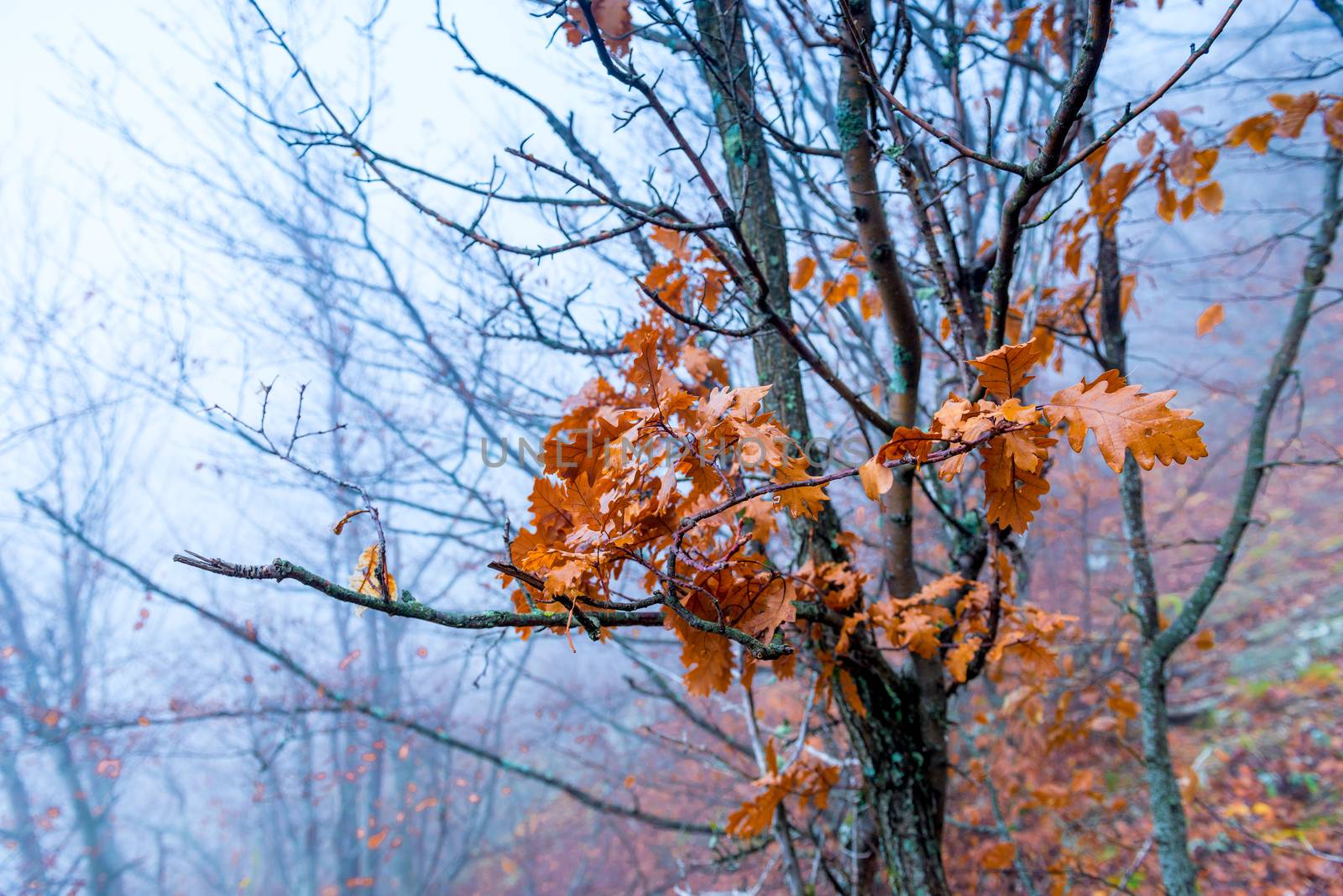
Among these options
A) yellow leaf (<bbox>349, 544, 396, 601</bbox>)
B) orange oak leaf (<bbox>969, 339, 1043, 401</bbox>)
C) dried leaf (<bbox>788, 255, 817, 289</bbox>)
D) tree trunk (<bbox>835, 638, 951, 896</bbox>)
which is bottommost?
tree trunk (<bbox>835, 638, 951, 896</bbox>)

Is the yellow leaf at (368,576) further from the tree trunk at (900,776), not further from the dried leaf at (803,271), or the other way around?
the dried leaf at (803,271)

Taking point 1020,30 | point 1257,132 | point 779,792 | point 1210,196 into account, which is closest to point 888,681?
point 779,792

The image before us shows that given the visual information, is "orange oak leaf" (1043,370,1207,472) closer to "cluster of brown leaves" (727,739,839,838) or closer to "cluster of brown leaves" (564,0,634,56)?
"cluster of brown leaves" (564,0,634,56)

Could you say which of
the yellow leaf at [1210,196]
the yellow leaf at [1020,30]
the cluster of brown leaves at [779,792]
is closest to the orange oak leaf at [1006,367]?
the cluster of brown leaves at [779,792]

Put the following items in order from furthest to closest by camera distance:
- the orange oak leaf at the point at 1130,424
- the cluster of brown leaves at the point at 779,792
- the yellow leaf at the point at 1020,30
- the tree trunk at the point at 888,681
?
the yellow leaf at the point at 1020,30 → the tree trunk at the point at 888,681 → the cluster of brown leaves at the point at 779,792 → the orange oak leaf at the point at 1130,424

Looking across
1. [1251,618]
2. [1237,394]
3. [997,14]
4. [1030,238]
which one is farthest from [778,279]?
[1251,618]

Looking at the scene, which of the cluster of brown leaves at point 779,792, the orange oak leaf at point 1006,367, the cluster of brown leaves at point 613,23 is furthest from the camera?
the cluster of brown leaves at point 779,792

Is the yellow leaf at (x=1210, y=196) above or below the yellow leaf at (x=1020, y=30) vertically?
below

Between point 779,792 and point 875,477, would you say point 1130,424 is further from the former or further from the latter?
point 779,792

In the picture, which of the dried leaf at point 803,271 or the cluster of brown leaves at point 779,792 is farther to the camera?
the dried leaf at point 803,271

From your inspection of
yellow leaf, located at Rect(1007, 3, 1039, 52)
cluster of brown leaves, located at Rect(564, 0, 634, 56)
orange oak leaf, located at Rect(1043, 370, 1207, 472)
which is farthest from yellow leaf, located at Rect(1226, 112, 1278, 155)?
cluster of brown leaves, located at Rect(564, 0, 634, 56)

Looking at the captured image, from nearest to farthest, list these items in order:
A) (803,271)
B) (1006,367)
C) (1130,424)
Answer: (1130,424), (1006,367), (803,271)

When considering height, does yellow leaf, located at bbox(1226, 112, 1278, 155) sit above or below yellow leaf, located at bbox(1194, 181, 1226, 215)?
above

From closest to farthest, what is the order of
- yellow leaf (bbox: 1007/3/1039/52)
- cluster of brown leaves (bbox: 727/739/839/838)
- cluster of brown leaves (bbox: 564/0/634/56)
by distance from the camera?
cluster of brown leaves (bbox: 564/0/634/56), cluster of brown leaves (bbox: 727/739/839/838), yellow leaf (bbox: 1007/3/1039/52)
